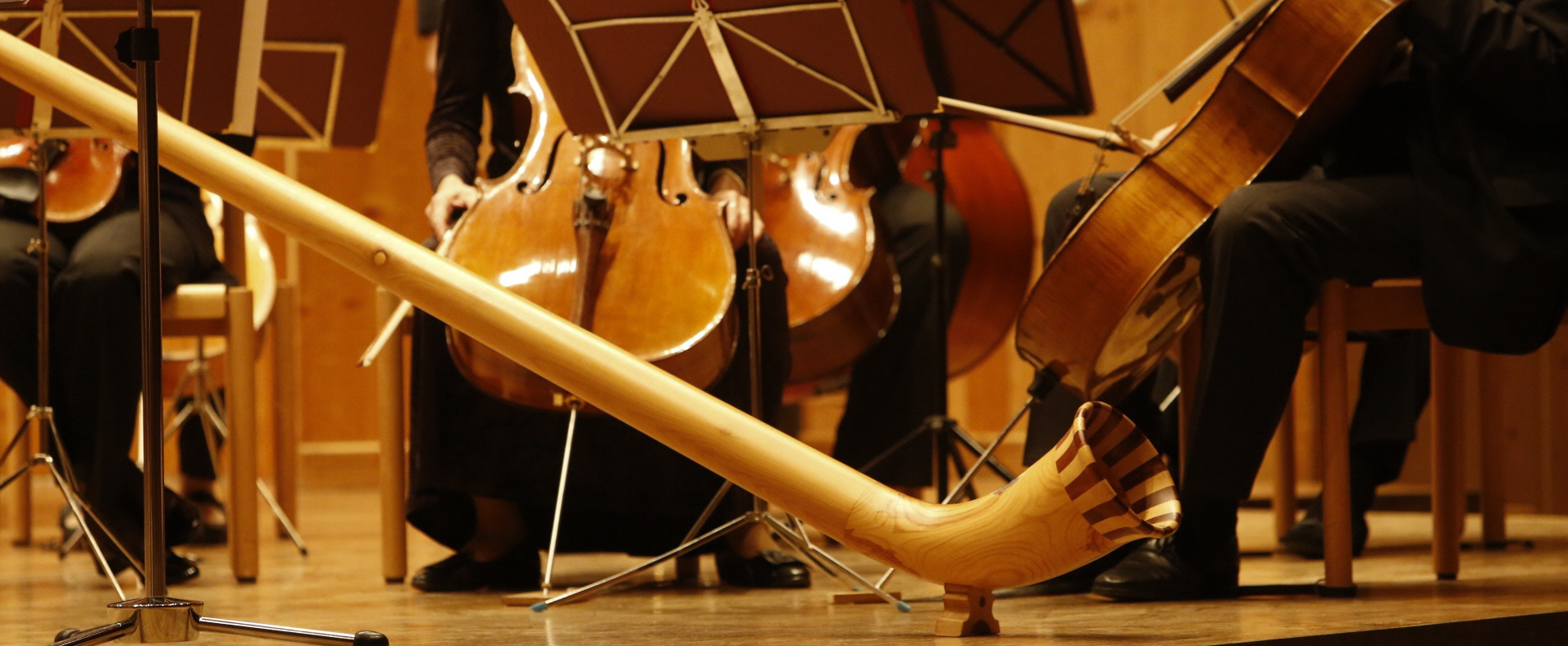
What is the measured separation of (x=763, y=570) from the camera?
219 cm

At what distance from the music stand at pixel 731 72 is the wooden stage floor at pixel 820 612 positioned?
99 millimetres

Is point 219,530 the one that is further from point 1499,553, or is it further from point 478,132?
point 1499,553

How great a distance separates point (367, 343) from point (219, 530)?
6.06 feet

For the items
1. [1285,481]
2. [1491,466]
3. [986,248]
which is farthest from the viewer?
[986,248]

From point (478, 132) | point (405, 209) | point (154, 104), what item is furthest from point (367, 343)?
point (154, 104)

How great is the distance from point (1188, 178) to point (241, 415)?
57.7 inches

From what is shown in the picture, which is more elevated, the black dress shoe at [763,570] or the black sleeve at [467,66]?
the black sleeve at [467,66]

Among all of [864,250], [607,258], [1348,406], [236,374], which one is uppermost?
[864,250]

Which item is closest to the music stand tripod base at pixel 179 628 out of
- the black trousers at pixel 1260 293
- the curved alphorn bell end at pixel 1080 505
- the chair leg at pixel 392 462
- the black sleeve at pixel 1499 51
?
the curved alphorn bell end at pixel 1080 505

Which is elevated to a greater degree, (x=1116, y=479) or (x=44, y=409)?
(x=44, y=409)

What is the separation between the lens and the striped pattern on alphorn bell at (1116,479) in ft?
4.43

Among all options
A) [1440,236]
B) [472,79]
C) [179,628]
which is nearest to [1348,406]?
[1440,236]

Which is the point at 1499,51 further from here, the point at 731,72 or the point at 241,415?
the point at 241,415

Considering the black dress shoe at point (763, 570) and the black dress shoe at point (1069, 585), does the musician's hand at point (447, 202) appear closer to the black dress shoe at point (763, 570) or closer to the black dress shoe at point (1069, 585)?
the black dress shoe at point (763, 570)
